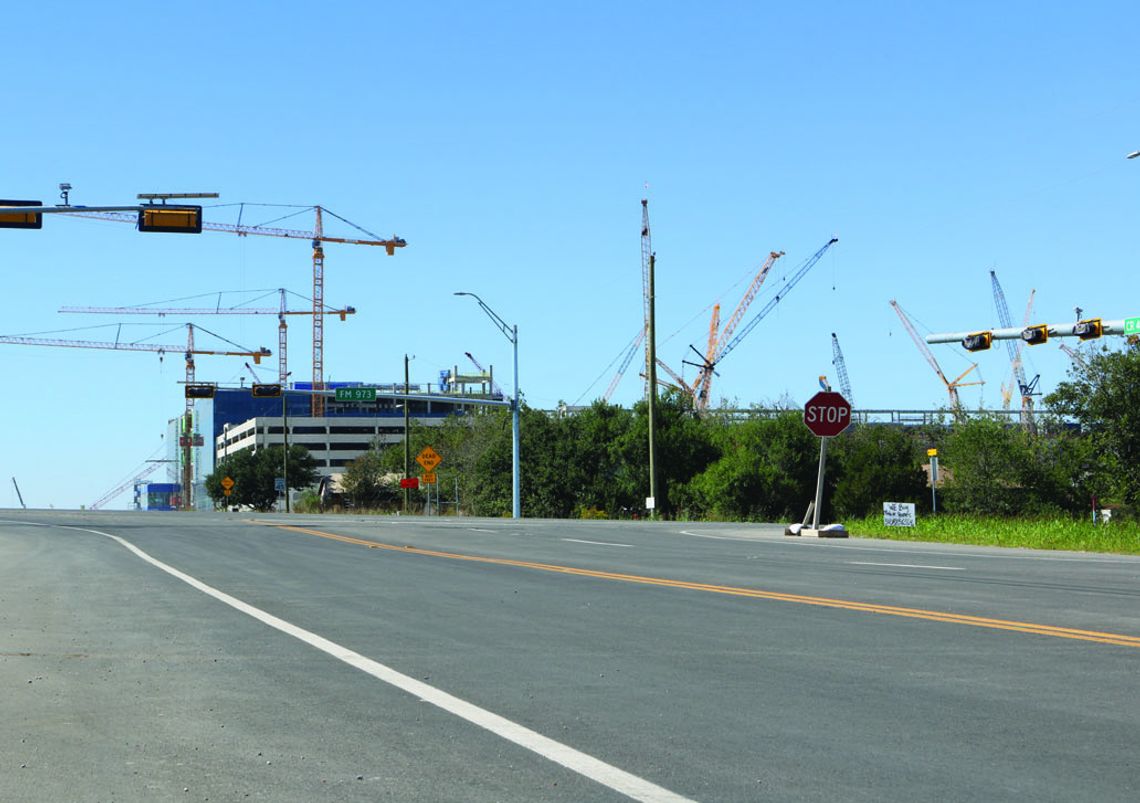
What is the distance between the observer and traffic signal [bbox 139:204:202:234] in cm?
2945

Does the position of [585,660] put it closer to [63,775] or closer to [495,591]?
[63,775]

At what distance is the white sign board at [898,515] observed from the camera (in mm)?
33219

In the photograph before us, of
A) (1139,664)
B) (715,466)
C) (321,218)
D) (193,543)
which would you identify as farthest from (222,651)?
(321,218)

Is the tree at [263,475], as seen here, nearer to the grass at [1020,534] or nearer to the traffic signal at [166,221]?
the traffic signal at [166,221]

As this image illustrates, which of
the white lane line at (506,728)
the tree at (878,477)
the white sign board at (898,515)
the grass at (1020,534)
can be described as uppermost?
the tree at (878,477)

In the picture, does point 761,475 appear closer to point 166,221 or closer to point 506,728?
point 166,221

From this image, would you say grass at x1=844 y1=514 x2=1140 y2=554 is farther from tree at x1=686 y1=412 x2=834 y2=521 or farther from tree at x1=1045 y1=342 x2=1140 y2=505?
tree at x1=686 y1=412 x2=834 y2=521

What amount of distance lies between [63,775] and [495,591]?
980 centimetres

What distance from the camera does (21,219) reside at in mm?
29688

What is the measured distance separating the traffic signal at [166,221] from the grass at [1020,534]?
17.6 meters

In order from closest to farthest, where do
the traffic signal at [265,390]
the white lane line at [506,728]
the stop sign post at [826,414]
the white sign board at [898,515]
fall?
the white lane line at [506,728] < the stop sign post at [826,414] < the white sign board at [898,515] < the traffic signal at [265,390]

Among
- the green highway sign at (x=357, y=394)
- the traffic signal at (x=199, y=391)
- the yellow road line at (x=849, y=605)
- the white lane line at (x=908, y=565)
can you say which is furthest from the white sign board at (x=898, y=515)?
the traffic signal at (x=199, y=391)

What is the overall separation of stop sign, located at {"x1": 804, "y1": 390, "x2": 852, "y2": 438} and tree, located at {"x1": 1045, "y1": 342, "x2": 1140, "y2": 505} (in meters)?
23.6

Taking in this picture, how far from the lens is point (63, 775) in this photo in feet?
20.8
